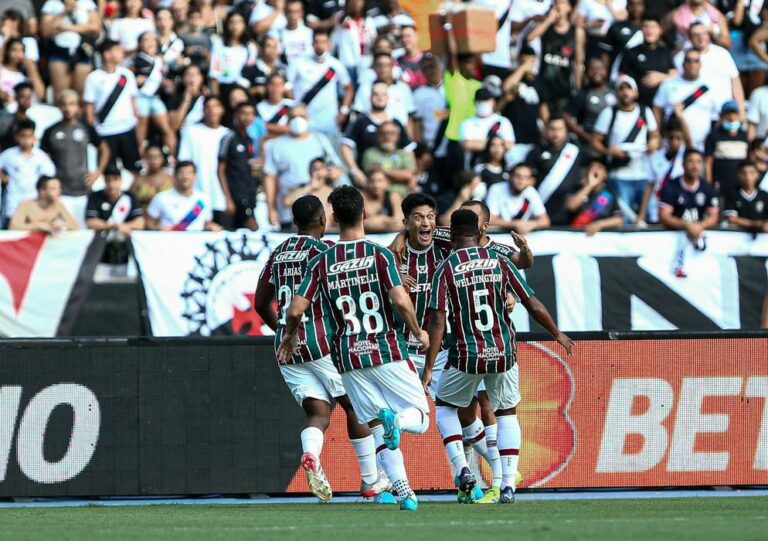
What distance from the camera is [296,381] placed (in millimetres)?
10922

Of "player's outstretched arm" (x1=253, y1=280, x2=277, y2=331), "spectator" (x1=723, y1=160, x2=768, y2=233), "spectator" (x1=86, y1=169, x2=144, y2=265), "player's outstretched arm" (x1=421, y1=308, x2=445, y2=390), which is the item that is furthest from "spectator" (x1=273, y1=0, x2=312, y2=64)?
"player's outstretched arm" (x1=421, y1=308, x2=445, y2=390)

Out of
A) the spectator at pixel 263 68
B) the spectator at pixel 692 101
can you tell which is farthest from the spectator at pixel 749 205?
the spectator at pixel 263 68

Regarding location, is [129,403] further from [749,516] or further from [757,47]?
[757,47]

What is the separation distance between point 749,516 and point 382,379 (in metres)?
2.53

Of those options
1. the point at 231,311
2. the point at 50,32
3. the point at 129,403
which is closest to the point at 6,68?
the point at 50,32

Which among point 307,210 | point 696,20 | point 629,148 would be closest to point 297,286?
point 307,210

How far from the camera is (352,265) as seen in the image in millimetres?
9922

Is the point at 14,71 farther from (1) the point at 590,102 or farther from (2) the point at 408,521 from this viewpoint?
(2) the point at 408,521

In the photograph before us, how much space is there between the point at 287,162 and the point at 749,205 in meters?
5.31

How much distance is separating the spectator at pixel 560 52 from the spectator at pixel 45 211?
6665 millimetres

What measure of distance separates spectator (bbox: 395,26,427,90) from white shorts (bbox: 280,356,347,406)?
8798mm

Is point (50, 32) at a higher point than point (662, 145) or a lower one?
higher

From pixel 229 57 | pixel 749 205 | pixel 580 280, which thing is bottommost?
pixel 580 280

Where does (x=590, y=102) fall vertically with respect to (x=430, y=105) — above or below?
below
